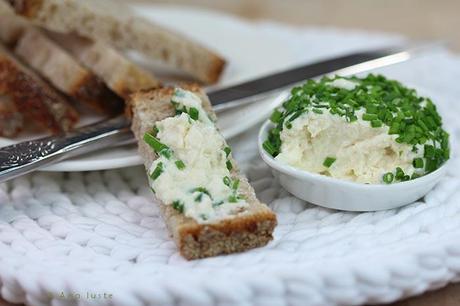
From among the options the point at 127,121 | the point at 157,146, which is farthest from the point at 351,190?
the point at 127,121

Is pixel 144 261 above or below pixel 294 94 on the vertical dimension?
below

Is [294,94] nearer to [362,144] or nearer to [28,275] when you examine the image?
[362,144]

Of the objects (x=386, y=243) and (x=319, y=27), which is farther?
(x=319, y=27)

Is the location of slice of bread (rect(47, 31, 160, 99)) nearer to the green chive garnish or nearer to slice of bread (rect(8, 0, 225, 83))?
slice of bread (rect(8, 0, 225, 83))

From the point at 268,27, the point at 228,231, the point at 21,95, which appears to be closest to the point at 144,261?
the point at 228,231

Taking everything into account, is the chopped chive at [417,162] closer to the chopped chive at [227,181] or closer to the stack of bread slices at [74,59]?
the chopped chive at [227,181]

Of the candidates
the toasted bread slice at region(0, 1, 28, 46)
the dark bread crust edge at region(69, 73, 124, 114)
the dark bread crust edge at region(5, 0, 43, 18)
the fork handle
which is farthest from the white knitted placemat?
the toasted bread slice at region(0, 1, 28, 46)

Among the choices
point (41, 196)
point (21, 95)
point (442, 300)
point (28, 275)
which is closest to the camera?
point (28, 275)

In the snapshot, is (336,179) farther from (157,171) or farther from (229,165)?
(157,171)
